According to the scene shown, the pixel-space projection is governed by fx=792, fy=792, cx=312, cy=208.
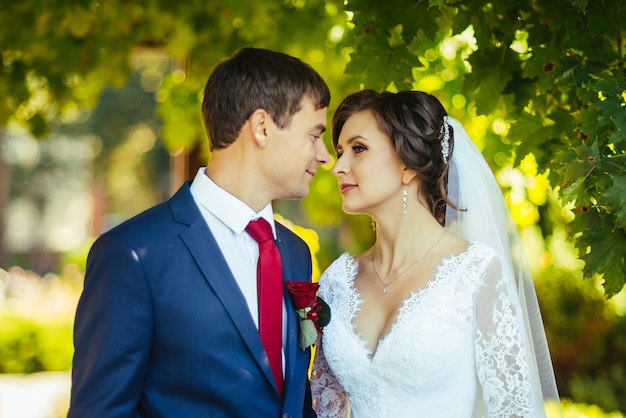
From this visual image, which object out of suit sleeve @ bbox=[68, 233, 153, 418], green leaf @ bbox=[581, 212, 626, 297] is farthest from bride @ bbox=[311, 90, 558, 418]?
suit sleeve @ bbox=[68, 233, 153, 418]

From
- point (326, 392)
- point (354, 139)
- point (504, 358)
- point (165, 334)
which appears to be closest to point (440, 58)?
point (354, 139)

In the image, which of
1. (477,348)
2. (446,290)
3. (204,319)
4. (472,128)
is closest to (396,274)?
(446,290)

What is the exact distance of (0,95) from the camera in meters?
5.26

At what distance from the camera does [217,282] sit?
2.43m

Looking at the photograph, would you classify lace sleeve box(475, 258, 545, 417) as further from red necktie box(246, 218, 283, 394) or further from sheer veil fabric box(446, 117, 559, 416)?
red necktie box(246, 218, 283, 394)

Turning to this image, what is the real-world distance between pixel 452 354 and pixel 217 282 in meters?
0.98

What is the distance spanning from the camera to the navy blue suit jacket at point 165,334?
7.49 feet

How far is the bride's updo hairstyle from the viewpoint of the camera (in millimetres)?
3094

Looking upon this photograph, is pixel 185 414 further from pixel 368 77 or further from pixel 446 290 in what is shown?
pixel 368 77

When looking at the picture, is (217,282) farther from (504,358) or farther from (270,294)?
(504,358)

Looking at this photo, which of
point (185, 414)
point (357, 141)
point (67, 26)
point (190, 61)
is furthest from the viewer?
point (190, 61)

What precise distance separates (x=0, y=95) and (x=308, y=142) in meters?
3.32

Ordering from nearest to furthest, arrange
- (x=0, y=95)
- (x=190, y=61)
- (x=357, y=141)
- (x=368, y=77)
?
(x=357, y=141), (x=368, y=77), (x=0, y=95), (x=190, y=61)

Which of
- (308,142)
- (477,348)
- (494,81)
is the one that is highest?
(494,81)
